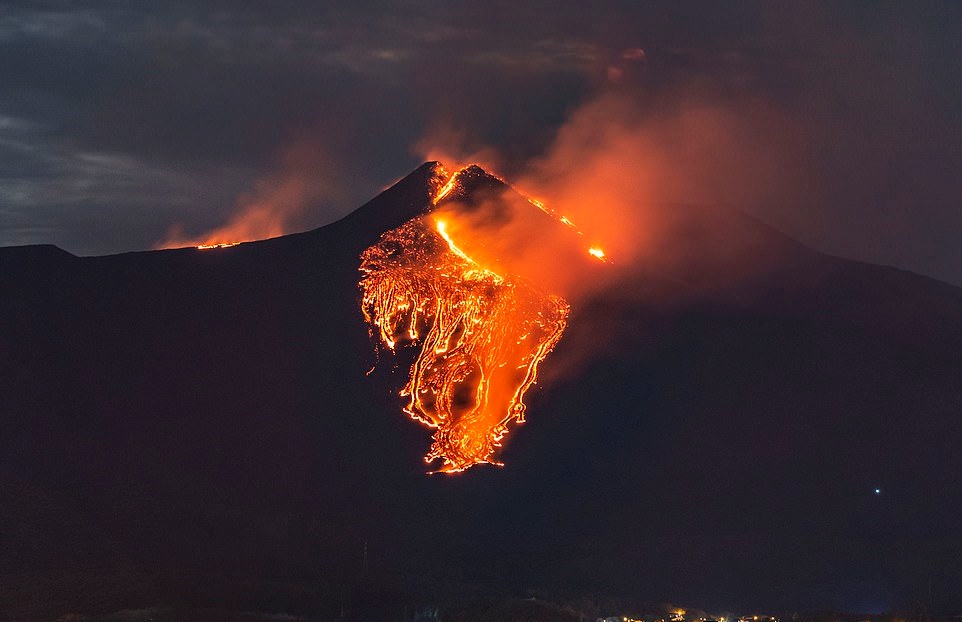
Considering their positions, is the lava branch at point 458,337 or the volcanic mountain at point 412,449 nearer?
the volcanic mountain at point 412,449

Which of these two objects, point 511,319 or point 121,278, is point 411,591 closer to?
point 511,319

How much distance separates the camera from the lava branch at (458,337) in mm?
65125

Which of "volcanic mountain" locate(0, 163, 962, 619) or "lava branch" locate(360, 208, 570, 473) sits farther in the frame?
"lava branch" locate(360, 208, 570, 473)

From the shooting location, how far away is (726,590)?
2340 inches

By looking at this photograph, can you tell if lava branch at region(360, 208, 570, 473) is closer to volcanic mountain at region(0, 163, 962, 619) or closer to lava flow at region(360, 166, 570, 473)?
lava flow at region(360, 166, 570, 473)

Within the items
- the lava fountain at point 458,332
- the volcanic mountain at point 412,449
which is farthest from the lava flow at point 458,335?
the volcanic mountain at point 412,449

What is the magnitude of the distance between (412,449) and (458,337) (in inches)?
182

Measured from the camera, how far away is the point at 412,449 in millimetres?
65438

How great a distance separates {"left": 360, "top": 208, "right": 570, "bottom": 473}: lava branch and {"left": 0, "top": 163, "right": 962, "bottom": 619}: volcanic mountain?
0.84m

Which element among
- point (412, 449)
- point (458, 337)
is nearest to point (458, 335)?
point (458, 337)

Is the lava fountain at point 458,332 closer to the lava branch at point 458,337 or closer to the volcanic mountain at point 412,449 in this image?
the lava branch at point 458,337

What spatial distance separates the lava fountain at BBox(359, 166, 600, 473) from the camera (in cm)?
6512

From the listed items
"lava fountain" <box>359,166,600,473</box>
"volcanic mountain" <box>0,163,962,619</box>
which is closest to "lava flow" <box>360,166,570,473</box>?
"lava fountain" <box>359,166,600,473</box>

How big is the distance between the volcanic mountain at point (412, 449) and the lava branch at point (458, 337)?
Answer: 84 cm
